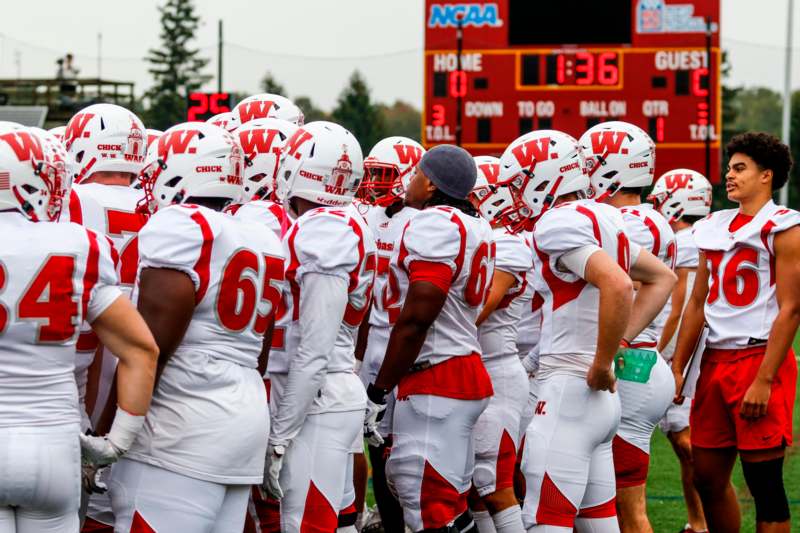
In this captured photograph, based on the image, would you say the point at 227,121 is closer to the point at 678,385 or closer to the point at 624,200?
the point at 624,200

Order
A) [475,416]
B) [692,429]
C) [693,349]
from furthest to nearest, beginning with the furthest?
[693,349], [692,429], [475,416]

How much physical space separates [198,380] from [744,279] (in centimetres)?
296

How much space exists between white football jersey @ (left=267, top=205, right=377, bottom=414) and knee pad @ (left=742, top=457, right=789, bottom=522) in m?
1.95

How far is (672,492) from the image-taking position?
8602 millimetres

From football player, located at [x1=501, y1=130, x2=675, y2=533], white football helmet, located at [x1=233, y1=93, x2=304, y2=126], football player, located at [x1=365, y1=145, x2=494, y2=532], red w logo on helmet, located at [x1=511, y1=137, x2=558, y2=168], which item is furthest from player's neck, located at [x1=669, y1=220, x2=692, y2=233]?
football player, located at [x1=365, y1=145, x2=494, y2=532]

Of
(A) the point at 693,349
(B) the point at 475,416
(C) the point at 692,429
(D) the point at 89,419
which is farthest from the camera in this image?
(A) the point at 693,349

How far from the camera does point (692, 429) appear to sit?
5965 mm

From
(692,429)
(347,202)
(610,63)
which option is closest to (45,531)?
(347,202)

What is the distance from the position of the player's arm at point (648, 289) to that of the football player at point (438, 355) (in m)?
0.64

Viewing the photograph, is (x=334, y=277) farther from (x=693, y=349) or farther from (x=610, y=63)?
(x=610, y=63)

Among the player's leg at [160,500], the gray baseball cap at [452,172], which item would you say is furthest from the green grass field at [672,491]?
the player's leg at [160,500]

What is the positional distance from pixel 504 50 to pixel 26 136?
705 inches

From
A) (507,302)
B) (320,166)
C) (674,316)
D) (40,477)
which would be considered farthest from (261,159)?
(674,316)

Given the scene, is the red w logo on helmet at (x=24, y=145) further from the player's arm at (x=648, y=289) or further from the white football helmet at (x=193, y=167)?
the player's arm at (x=648, y=289)
